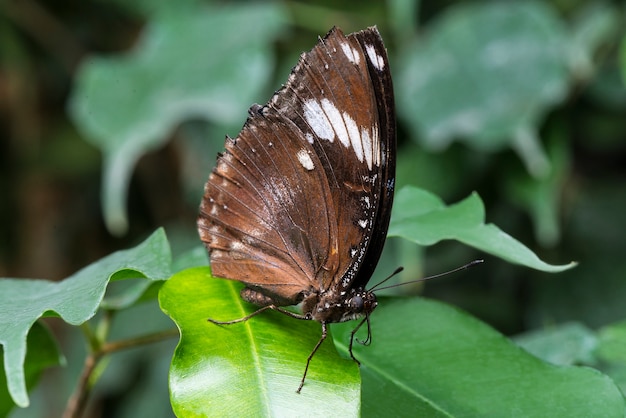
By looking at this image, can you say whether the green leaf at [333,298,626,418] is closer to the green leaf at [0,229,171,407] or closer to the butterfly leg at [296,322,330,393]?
the butterfly leg at [296,322,330,393]

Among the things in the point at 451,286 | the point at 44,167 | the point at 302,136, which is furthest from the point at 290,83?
the point at 44,167

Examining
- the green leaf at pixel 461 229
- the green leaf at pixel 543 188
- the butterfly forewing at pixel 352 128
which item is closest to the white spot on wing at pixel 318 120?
the butterfly forewing at pixel 352 128

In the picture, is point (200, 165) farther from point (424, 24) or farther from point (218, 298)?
point (218, 298)

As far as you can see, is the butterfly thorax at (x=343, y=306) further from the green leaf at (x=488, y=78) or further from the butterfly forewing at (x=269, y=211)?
the green leaf at (x=488, y=78)

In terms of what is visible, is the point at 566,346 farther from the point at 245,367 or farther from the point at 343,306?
the point at 245,367

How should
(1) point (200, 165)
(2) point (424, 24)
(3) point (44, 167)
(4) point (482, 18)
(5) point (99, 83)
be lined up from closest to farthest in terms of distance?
(5) point (99, 83)
(4) point (482, 18)
(1) point (200, 165)
(2) point (424, 24)
(3) point (44, 167)
